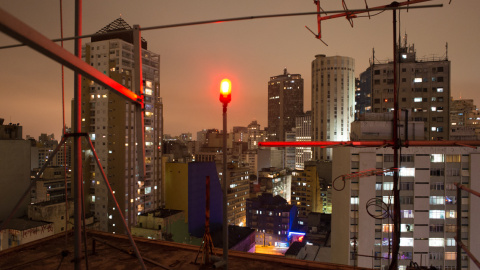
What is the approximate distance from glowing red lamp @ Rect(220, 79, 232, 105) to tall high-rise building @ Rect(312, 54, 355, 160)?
8038cm

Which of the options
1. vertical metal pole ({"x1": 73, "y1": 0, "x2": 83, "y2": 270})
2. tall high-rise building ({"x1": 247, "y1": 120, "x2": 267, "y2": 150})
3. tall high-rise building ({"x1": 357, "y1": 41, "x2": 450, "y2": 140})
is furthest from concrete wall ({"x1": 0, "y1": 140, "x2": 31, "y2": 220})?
tall high-rise building ({"x1": 247, "y1": 120, "x2": 267, "y2": 150})

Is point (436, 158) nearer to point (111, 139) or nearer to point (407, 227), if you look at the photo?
point (407, 227)

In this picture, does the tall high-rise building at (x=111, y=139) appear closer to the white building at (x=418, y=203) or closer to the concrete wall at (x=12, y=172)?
the concrete wall at (x=12, y=172)

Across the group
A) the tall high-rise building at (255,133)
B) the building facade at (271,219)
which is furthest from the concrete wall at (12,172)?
the tall high-rise building at (255,133)

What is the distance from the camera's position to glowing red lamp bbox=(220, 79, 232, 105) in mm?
3098

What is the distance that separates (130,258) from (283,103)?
141328mm

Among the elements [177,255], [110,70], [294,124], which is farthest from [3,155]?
[294,124]

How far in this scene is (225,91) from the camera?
312 centimetres

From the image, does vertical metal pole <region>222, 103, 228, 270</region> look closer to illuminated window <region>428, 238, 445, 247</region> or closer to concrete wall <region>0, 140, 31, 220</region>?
illuminated window <region>428, 238, 445, 247</region>

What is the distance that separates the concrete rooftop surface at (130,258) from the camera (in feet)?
15.0

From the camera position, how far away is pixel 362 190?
26234 millimetres

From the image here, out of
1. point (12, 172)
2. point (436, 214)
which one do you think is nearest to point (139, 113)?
point (436, 214)

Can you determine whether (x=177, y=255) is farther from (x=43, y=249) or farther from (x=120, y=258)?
(x=43, y=249)

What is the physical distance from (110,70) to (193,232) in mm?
22984
